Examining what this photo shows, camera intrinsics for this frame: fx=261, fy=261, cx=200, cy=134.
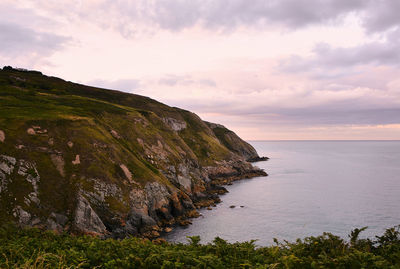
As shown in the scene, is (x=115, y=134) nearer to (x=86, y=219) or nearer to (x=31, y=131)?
(x=31, y=131)

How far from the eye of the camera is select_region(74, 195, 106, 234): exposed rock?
47281 millimetres

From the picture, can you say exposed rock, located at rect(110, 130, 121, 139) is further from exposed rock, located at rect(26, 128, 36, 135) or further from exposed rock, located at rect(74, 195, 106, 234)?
exposed rock, located at rect(74, 195, 106, 234)

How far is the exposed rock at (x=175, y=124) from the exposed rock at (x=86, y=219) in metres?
88.8

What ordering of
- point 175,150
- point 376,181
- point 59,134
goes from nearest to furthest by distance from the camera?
point 59,134, point 175,150, point 376,181

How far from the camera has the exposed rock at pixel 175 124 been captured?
451 ft

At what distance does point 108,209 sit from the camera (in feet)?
173

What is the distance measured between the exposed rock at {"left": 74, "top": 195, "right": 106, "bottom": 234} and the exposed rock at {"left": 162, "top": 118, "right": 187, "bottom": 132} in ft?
291

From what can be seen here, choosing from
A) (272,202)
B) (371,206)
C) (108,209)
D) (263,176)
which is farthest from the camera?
(263,176)

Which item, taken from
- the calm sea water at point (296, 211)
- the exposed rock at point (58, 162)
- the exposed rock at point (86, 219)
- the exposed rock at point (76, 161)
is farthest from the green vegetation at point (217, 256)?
the exposed rock at point (76, 161)

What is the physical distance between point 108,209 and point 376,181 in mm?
118905

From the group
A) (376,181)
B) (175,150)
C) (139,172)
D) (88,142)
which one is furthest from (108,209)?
(376,181)

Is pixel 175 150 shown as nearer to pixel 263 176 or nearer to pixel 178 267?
pixel 263 176

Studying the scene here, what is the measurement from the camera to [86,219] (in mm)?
48375

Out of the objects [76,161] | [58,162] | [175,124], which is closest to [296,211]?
[76,161]
